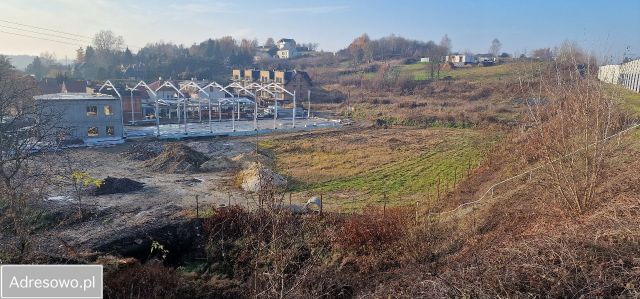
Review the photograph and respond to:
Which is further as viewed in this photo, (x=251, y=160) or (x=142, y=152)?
(x=142, y=152)

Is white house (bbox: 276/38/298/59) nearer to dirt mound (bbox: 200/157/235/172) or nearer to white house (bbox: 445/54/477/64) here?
white house (bbox: 445/54/477/64)

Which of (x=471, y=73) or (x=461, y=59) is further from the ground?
(x=461, y=59)

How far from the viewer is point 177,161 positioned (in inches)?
822

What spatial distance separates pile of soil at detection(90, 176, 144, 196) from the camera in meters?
16.4

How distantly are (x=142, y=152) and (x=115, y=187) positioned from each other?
7172mm

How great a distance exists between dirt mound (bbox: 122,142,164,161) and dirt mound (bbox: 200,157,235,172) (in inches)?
149

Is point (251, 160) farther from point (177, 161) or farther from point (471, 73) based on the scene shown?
point (471, 73)

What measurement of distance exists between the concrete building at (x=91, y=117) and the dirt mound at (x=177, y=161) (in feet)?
24.8

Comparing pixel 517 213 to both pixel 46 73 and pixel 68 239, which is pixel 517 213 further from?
pixel 46 73

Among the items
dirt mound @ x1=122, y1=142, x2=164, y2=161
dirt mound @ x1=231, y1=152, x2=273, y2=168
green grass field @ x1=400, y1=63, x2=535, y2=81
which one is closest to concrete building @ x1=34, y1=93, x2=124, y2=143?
dirt mound @ x1=122, y1=142, x2=164, y2=161

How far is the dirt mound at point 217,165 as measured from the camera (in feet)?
68.2

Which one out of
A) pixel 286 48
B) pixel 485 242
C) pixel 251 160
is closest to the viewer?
pixel 485 242

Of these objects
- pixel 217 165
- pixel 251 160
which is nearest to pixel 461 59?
pixel 251 160

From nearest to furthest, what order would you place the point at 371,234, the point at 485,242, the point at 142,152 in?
the point at 485,242 < the point at 371,234 < the point at 142,152
